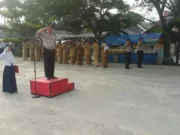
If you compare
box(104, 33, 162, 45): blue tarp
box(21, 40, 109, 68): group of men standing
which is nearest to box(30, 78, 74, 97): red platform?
box(21, 40, 109, 68): group of men standing

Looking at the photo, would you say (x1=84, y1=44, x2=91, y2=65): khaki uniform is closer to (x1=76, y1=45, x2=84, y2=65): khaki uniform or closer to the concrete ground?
(x1=76, y1=45, x2=84, y2=65): khaki uniform

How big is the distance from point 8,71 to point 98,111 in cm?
325

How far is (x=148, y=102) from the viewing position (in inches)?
236

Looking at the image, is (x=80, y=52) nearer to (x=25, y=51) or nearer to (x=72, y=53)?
(x=72, y=53)

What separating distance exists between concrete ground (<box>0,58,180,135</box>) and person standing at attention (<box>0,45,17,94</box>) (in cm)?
25

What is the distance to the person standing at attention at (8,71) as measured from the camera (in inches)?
276

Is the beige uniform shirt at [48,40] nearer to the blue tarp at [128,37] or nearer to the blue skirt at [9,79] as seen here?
the blue skirt at [9,79]

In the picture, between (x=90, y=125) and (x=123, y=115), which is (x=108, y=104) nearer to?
(x=123, y=115)

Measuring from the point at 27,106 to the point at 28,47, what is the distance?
501 inches

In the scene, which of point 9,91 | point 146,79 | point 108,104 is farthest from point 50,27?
point 146,79

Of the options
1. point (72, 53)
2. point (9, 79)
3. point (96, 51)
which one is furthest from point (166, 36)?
point (9, 79)

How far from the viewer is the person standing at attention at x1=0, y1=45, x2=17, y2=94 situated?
7.02 meters

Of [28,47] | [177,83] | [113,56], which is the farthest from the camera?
[28,47]

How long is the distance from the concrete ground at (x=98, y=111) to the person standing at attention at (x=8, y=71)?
250 mm
